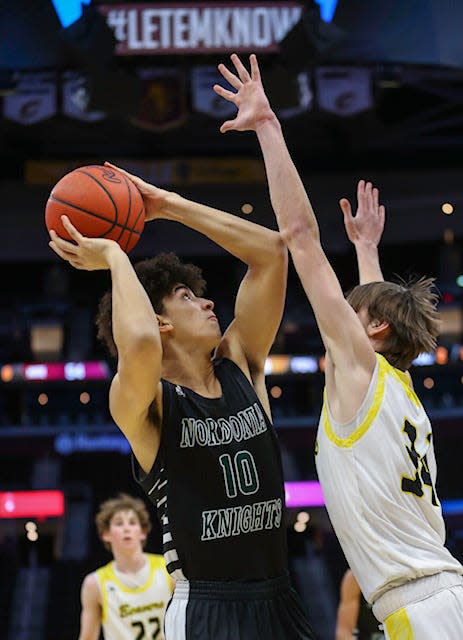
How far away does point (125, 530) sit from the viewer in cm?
709

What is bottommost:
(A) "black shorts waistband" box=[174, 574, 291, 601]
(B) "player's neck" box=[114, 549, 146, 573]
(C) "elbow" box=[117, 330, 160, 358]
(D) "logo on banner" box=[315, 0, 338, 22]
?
(A) "black shorts waistband" box=[174, 574, 291, 601]

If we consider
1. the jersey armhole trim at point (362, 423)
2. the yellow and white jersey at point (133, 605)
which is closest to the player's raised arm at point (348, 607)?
the yellow and white jersey at point (133, 605)

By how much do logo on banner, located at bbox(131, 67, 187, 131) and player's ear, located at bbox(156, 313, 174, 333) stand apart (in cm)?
1356

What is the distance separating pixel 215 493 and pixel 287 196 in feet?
3.45

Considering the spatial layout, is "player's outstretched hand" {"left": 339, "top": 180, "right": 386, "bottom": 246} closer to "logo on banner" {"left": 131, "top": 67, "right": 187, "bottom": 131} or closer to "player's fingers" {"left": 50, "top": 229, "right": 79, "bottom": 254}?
"player's fingers" {"left": 50, "top": 229, "right": 79, "bottom": 254}

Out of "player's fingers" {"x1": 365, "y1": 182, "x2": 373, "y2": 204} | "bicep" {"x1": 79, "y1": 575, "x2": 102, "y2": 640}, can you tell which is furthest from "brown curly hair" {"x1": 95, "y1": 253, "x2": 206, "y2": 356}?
"bicep" {"x1": 79, "y1": 575, "x2": 102, "y2": 640}

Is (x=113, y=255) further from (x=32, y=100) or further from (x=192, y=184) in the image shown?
(x=192, y=184)

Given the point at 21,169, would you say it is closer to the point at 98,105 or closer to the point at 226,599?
the point at 98,105

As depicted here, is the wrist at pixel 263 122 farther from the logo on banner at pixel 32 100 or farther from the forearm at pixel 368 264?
the logo on banner at pixel 32 100

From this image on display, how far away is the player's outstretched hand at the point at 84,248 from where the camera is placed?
10.6 feet

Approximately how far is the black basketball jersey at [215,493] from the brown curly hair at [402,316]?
23.3 inches

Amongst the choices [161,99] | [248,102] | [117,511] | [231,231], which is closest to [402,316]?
[231,231]

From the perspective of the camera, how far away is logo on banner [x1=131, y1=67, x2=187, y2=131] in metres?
16.7

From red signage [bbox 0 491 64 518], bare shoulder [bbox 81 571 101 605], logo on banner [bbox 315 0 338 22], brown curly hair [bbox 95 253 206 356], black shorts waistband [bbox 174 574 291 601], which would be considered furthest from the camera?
red signage [bbox 0 491 64 518]
